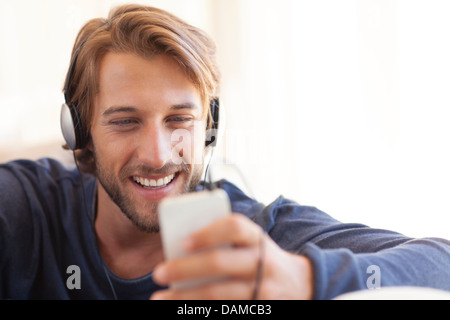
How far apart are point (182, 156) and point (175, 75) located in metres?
0.19

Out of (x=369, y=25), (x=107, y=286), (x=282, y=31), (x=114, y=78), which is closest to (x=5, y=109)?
(x=114, y=78)

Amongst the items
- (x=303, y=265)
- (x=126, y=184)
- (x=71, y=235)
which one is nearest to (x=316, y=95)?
(x=126, y=184)

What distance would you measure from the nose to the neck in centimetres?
23

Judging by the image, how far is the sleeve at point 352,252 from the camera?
499mm

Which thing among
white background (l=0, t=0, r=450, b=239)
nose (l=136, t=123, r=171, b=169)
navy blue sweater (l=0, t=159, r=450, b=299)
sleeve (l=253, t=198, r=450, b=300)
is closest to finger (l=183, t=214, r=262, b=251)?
sleeve (l=253, t=198, r=450, b=300)

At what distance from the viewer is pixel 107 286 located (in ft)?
3.12

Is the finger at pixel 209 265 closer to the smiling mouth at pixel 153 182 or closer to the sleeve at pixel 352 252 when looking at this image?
the sleeve at pixel 352 252

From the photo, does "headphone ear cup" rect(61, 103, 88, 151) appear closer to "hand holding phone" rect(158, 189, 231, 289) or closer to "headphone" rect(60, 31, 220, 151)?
"headphone" rect(60, 31, 220, 151)

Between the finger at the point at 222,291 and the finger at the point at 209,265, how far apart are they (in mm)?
13

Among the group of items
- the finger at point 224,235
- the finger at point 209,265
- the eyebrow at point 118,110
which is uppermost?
the eyebrow at point 118,110

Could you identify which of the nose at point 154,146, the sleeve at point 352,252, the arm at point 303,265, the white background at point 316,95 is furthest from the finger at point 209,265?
the white background at point 316,95

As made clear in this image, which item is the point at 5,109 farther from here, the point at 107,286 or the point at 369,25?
the point at 369,25

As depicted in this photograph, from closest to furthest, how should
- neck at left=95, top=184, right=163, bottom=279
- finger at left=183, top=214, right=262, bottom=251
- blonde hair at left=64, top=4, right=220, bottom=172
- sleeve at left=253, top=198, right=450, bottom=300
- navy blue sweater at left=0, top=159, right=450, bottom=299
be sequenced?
finger at left=183, top=214, right=262, bottom=251, sleeve at left=253, top=198, right=450, bottom=300, navy blue sweater at left=0, top=159, right=450, bottom=299, blonde hair at left=64, top=4, right=220, bottom=172, neck at left=95, top=184, right=163, bottom=279

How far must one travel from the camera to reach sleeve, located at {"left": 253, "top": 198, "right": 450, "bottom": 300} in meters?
0.50
